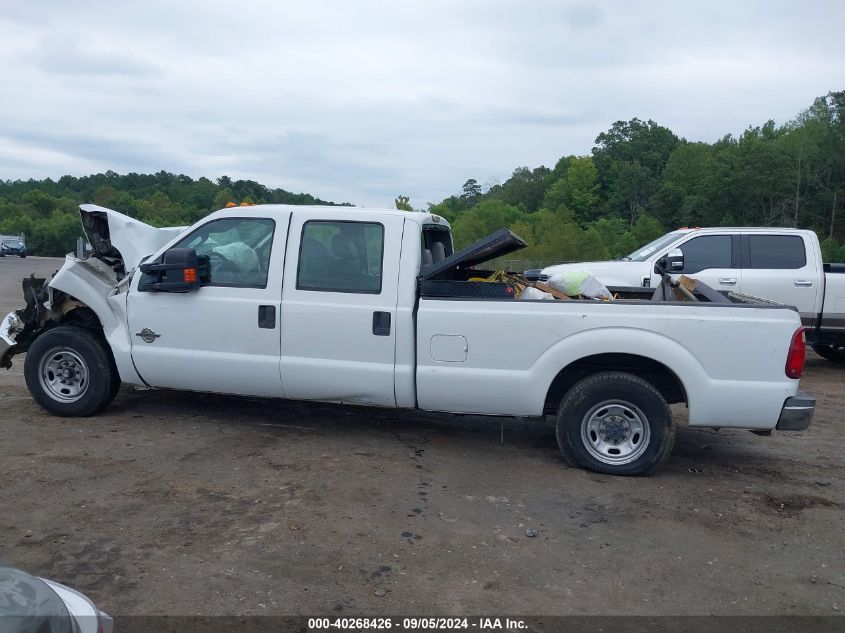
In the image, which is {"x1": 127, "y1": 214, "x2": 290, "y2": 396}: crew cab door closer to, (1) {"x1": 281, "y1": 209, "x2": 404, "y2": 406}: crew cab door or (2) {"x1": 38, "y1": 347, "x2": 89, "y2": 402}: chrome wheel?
(1) {"x1": 281, "y1": 209, "x2": 404, "y2": 406}: crew cab door

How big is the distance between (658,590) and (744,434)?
3762 millimetres

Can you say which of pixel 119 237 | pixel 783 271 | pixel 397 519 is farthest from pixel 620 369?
pixel 783 271

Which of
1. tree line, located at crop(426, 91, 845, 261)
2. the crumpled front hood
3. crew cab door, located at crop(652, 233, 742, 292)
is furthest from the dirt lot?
tree line, located at crop(426, 91, 845, 261)

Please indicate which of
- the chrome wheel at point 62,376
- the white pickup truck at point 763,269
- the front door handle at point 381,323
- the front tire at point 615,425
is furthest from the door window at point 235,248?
the white pickup truck at point 763,269

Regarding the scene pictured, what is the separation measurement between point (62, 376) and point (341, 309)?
8.84 ft

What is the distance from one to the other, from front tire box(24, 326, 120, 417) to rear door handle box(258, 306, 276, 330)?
155 cm

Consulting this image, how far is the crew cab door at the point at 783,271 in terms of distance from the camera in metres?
10.5

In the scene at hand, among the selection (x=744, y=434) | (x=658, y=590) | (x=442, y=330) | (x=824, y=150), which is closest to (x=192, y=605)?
(x=658, y=590)

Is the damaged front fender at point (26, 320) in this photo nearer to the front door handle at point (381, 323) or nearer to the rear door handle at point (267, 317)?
the rear door handle at point (267, 317)

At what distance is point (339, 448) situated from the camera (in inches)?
244

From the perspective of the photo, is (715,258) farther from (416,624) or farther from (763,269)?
(416,624)

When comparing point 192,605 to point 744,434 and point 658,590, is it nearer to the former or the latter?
point 658,590

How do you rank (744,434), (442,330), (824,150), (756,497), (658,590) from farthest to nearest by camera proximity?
(824,150) < (744,434) < (442,330) < (756,497) < (658,590)

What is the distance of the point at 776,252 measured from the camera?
10.8 meters
